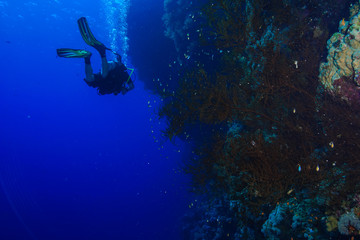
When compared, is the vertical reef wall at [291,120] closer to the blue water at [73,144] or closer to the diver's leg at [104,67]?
the blue water at [73,144]

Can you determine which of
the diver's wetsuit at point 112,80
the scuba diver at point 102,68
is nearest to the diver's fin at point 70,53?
the scuba diver at point 102,68

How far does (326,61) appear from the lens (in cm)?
385

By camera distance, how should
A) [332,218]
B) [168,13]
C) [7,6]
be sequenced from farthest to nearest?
1. [7,6]
2. [168,13]
3. [332,218]

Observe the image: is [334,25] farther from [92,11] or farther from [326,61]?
[92,11]

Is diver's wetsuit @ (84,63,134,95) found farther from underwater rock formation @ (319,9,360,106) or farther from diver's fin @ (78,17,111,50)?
underwater rock formation @ (319,9,360,106)

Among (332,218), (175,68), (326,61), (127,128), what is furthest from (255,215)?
(127,128)

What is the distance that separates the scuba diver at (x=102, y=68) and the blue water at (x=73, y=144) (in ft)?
4.87

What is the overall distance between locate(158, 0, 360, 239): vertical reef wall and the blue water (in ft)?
5.69

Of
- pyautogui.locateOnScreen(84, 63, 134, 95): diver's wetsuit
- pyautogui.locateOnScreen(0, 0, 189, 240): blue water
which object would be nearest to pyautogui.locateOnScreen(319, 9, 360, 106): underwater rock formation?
pyautogui.locateOnScreen(0, 0, 189, 240): blue water

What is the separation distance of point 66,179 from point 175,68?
88365mm

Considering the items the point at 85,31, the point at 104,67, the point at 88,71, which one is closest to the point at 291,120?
the point at 104,67

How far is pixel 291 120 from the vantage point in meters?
4.39

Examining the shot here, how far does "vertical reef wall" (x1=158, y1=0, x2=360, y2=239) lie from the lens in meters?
3.13

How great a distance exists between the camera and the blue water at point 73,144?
1228 inches
